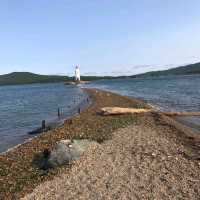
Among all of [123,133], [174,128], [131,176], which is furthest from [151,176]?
[174,128]

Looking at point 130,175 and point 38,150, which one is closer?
point 130,175

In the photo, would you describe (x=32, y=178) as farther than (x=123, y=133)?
No

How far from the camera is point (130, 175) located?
16219 mm

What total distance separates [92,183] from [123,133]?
10748 millimetres

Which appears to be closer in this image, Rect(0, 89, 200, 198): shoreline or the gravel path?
the gravel path

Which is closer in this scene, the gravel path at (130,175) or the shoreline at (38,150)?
the gravel path at (130,175)

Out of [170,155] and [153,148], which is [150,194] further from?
[153,148]

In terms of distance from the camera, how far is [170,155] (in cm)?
1903

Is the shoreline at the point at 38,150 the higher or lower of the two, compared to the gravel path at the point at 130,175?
lower

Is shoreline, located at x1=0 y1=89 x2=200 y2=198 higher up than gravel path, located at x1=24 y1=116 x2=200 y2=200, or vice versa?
gravel path, located at x1=24 y1=116 x2=200 y2=200

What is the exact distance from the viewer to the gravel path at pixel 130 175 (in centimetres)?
1422

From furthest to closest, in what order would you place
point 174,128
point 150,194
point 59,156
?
point 174,128
point 59,156
point 150,194

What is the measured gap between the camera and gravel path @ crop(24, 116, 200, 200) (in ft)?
46.6

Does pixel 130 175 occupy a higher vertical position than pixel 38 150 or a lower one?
higher
